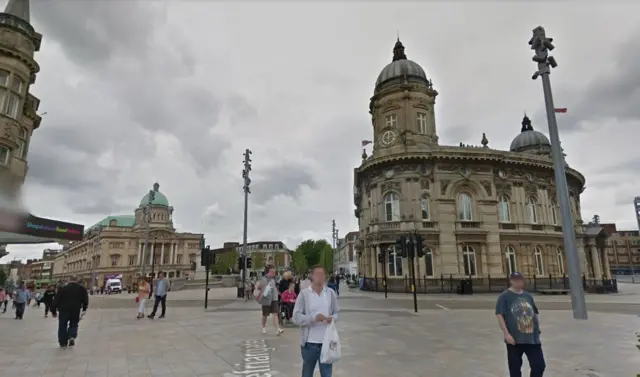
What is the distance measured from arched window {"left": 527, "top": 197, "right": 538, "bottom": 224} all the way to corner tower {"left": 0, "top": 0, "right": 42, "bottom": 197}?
3971cm

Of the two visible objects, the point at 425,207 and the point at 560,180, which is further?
the point at 425,207

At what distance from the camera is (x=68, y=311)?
9.38 metres

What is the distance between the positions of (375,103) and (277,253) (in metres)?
120

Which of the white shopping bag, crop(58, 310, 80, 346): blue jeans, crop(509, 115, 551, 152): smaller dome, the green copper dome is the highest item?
the green copper dome

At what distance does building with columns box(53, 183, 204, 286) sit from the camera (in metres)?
91.4

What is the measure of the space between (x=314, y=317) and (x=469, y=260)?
31862 millimetres

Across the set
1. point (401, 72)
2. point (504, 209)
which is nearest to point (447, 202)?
point (504, 209)

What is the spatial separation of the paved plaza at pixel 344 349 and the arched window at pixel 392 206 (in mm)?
20345

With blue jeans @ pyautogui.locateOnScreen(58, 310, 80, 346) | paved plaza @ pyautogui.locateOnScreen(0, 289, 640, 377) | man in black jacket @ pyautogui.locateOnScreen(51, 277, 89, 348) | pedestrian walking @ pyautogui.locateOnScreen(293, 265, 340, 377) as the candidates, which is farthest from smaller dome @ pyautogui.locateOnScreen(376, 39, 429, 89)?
pedestrian walking @ pyautogui.locateOnScreen(293, 265, 340, 377)

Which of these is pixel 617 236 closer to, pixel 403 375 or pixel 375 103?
pixel 375 103

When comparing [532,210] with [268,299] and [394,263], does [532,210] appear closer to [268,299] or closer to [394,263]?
[394,263]

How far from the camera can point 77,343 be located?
980cm

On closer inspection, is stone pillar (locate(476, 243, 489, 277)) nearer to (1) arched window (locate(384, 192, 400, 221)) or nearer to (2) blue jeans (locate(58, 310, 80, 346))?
(1) arched window (locate(384, 192, 400, 221))

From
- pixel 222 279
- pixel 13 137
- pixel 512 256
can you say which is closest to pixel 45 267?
pixel 222 279
